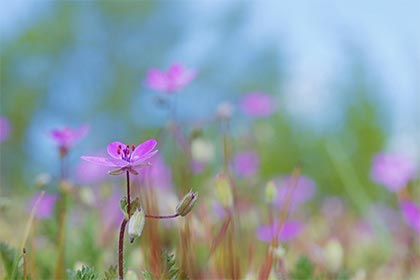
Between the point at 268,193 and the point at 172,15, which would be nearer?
the point at 268,193

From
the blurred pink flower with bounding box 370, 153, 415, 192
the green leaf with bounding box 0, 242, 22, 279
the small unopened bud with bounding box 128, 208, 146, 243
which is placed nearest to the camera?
the small unopened bud with bounding box 128, 208, 146, 243

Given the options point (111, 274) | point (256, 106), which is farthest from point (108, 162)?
point (256, 106)

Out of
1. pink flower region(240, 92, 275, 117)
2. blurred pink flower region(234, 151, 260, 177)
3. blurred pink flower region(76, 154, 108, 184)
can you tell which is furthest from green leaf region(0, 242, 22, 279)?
pink flower region(240, 92, 275, 117)

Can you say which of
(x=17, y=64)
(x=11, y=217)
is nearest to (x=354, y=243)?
(x=11, y=217)

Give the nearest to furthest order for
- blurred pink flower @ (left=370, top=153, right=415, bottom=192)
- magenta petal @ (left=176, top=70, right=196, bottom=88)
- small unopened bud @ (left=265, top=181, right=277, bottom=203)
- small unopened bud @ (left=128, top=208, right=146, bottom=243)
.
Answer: small unopened bud @ (left=128, top=208, right=146, bottom=243) → small unopened bud @ (left=265, top=181, right=277, bottom=203) → magenta petal @ (left=176, top=70, right=196, bottom=88) → blurred pink flower @ (left=370, top=153, right=415, bottom=192)

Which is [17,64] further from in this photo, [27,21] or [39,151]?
[39,151]

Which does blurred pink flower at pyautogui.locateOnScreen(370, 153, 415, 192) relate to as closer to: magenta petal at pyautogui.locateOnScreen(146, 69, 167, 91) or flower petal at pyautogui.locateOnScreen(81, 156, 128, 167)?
magenta petal at pyautogui.locateOnScreen(146, 69, 167, 91)
